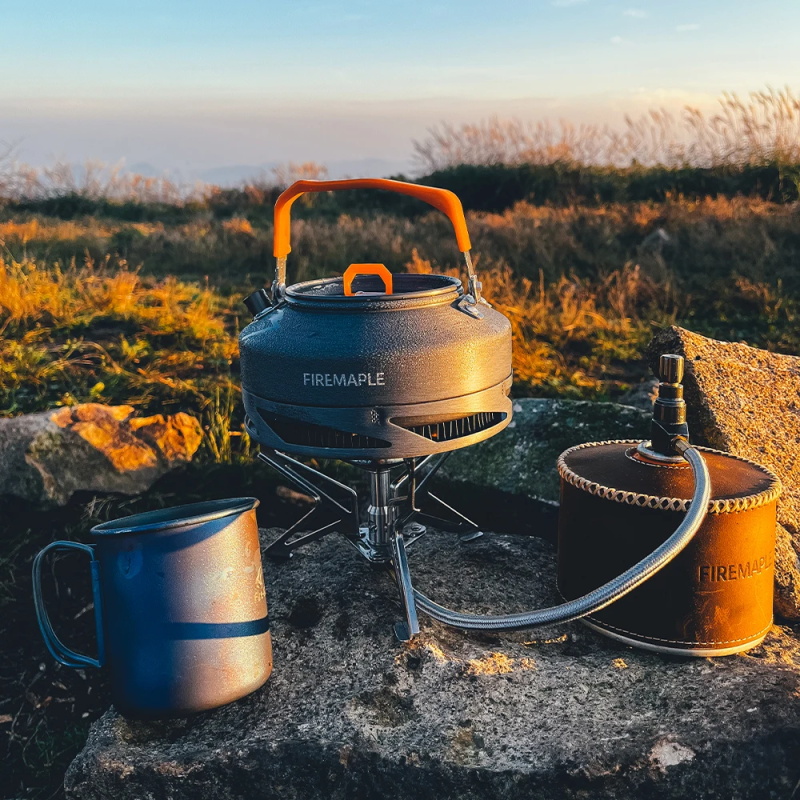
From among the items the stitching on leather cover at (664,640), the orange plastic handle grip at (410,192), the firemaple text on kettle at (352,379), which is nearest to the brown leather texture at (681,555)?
the stitching on leather cover at (664,640)

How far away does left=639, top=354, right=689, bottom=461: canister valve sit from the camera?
218cm

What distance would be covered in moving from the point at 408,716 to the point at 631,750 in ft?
1.72

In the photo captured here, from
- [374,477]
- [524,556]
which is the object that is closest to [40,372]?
[374,477]

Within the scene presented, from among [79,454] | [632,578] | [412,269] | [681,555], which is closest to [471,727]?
[632,578]

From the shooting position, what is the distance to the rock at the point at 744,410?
2607 mm

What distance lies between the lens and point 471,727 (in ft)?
6.25

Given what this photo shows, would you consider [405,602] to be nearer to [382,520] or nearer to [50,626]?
[382,520]

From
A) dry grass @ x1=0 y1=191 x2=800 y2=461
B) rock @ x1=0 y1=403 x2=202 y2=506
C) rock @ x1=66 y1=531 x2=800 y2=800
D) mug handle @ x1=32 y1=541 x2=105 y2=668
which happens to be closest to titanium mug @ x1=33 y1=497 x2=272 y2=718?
mug handle @ x1=32 y1=541 x2=105 y2=668

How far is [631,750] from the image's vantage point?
1805 millimetres

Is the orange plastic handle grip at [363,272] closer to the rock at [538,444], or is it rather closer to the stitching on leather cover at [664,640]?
the stitching on leather cover at [664,640]

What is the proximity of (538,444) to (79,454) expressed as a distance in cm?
190

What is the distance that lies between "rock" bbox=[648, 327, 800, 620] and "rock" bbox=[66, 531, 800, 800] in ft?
1.82

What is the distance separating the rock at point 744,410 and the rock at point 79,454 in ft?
6.88

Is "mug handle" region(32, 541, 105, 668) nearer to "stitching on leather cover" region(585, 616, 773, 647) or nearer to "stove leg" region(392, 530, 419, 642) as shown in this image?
"stove leg" region(392, 530, 419, 642)
